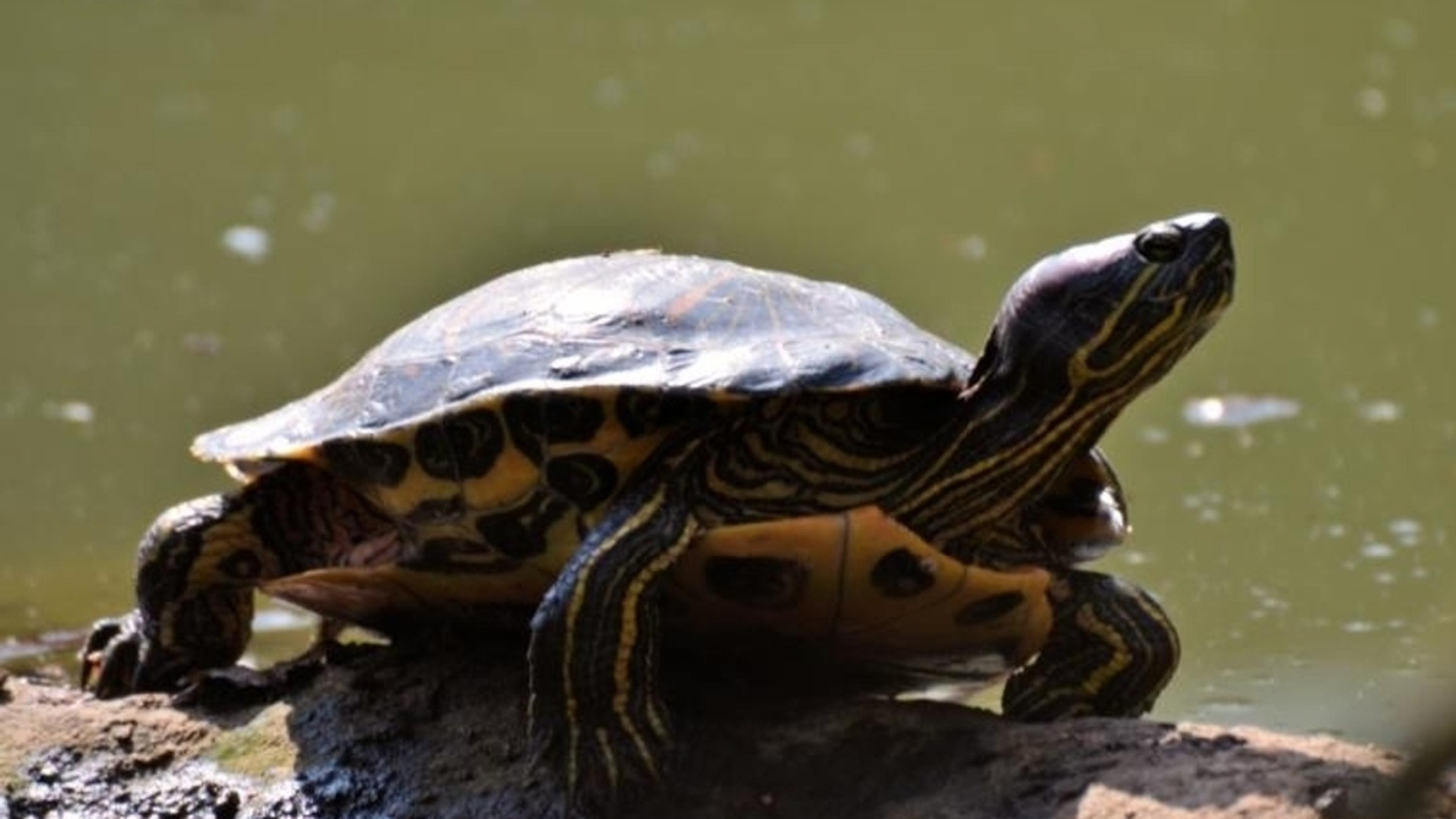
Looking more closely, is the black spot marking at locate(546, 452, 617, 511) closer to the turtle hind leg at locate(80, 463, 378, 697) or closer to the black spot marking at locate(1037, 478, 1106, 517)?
the turtle hind leg at locate(80, 463, 378, 697)

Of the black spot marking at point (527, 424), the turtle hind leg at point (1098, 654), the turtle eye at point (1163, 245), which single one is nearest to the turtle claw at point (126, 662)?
the black spot marking at point (527, 424)

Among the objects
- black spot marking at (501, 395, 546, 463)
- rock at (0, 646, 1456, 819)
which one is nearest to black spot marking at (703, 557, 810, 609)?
rock at (0, 646, 1456, 819)

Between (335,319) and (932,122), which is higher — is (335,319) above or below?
below

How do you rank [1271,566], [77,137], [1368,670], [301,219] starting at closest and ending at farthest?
[1368,670], [1271,566], [301,219], [77,137]

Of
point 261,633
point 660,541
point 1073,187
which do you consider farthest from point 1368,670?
point 1073,187

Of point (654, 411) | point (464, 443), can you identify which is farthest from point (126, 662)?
point (654, 411)

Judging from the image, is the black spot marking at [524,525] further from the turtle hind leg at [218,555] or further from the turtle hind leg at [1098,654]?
the turtle hind leg at [1098,654]

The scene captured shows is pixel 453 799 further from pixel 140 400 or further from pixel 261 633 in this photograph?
pixel 140 400

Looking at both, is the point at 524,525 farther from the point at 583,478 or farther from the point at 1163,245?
the point at 1163,245
